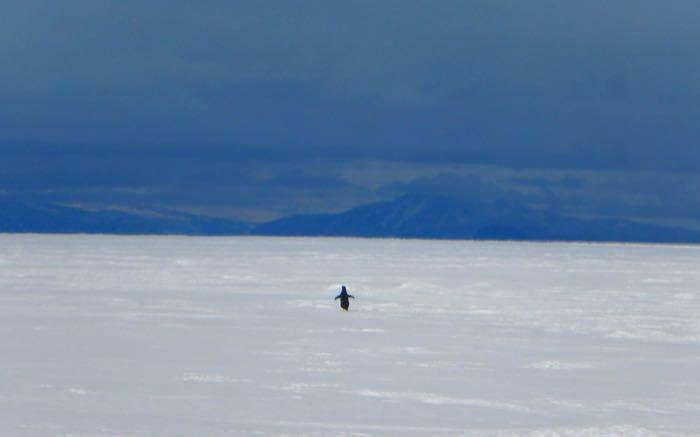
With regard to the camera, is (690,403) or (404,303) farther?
(404,303)

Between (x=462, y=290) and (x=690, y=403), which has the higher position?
(x=462, y=290)

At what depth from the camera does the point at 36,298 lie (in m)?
30.2

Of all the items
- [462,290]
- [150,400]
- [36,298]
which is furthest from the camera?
[462,290]

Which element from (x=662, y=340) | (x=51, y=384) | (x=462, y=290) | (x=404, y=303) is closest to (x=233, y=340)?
(x=51, y=384)

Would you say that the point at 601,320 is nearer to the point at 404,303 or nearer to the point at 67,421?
the point at 404,303

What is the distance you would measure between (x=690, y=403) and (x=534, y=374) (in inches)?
108

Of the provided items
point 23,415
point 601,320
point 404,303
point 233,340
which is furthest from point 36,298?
point 23,415

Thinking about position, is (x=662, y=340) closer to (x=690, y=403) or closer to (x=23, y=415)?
(x=690, y=403)

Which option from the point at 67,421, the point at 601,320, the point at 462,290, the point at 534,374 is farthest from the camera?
the point at 462,290

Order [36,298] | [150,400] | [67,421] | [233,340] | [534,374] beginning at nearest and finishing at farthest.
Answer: [67,421] < [150,400] < [534,374] < [233,340] < [36,298]

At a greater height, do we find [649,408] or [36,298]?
[36,298]

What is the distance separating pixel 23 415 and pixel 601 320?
51.4 ft

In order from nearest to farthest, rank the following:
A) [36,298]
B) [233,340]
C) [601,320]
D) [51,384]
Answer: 1. [51,384]
2. [233,340]
3. [601,320]
4. [36,298]

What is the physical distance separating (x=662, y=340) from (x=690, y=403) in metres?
7.46
